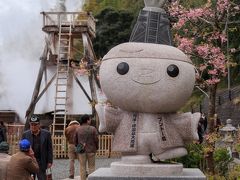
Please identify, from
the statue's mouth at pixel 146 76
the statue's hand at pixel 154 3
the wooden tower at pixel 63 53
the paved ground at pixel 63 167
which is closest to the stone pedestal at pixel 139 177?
the statue's mouth at pixel 146 76

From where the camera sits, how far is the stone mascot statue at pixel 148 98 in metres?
7.46

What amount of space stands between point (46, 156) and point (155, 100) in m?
2.97

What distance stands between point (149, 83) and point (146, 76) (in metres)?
0.11

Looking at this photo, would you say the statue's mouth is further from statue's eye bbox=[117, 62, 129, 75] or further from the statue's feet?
the statue's feet

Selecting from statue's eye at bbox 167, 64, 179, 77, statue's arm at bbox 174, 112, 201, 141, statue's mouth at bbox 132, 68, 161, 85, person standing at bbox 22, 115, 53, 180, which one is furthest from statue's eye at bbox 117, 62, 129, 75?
person standing at bbox 22, 115, 53, 180

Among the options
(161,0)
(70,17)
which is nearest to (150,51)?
(161,0)

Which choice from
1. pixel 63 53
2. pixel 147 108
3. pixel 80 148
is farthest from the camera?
pixel 63 53

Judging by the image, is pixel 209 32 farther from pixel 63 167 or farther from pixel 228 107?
pixel 228 107

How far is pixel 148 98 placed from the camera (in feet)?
24.5

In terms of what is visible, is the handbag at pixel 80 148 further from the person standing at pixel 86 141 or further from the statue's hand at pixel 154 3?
the statue's hand at pixel 154 3

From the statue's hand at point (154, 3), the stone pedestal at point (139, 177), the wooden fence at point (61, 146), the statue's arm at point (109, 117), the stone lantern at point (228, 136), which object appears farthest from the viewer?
the wooden fence at point (61, 146)

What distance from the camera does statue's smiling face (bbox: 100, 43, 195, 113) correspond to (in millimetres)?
7438

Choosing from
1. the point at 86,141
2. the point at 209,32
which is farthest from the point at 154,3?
the point at 209,32

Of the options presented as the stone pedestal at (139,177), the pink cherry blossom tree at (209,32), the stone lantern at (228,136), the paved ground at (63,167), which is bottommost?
the paved ground at (63,167)
